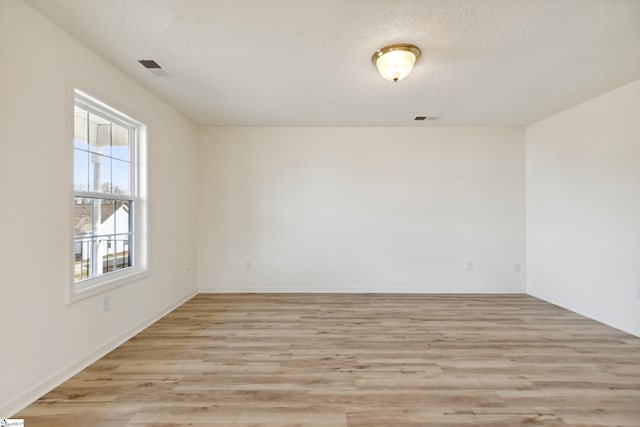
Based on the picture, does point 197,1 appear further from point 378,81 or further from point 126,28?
point 378,81

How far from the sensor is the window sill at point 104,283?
2.11 m

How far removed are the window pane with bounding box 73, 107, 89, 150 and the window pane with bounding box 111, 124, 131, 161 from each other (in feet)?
1.10

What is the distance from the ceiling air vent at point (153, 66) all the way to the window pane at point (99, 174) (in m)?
0.88

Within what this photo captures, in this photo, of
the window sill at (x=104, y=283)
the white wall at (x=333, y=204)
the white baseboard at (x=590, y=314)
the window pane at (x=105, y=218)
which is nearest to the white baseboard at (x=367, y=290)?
the white wall at (x=333, y=204)

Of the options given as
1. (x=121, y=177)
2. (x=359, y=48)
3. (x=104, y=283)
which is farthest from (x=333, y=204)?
(x=104, y=283)

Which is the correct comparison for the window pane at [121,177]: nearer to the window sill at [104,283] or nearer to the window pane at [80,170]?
the window pane at [80,170]

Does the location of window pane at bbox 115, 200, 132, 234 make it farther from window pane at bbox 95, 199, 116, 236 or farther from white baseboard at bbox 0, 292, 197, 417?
white baseboard at bbox 0, 292, 197, 417

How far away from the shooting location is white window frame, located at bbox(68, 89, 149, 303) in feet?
7.64

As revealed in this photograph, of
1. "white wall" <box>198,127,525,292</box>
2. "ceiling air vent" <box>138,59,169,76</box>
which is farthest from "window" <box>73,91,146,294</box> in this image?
"white wall" <box>198,127,525,292</box>

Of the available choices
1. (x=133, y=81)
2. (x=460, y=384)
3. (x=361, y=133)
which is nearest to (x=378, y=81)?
(x=361, y=133)

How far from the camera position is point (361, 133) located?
14.2ft

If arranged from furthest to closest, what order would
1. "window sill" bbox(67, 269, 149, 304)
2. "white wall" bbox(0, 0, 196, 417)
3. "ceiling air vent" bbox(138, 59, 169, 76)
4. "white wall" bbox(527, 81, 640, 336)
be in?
"white wall" bbox(527, 81, 640, 336)
"ceiling air vent" bbox(138, 59, 169, 76)
"window sill" bbox(67, 269, 149, 304)
"white wall" bbox(0, 0, 196, 417)

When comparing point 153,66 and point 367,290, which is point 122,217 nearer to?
point 153,66

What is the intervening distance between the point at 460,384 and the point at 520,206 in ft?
10.8
